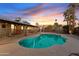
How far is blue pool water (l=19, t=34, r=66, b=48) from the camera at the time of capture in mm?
3090

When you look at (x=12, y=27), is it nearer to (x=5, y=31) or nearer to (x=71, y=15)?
(x=5, y=31)

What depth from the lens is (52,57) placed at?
3.05m

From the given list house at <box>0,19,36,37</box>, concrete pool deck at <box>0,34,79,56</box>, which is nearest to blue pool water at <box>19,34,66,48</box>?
concrete pool deck at <box>0,34,79,56</box>

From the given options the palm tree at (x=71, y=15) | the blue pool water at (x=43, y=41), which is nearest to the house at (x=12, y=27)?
the blue pool water at (x=43, y=41)

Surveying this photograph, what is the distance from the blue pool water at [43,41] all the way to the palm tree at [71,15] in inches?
9.5

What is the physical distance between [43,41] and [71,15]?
607 mm

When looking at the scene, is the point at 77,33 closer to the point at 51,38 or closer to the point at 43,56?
the point at 51,38

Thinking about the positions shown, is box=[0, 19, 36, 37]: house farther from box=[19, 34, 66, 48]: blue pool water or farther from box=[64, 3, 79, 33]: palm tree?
box=[64, 3, 79, 33]: palm tree

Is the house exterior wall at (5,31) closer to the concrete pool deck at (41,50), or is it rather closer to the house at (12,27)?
the house at (12,27)

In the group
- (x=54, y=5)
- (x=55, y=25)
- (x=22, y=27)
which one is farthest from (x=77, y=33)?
(x=22, y=27)

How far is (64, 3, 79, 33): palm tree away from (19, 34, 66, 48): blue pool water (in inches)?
9.5

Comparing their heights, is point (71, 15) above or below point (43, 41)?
above

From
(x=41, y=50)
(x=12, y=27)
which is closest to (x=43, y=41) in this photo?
(x=41, y=50)

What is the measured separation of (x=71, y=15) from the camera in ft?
10.2
